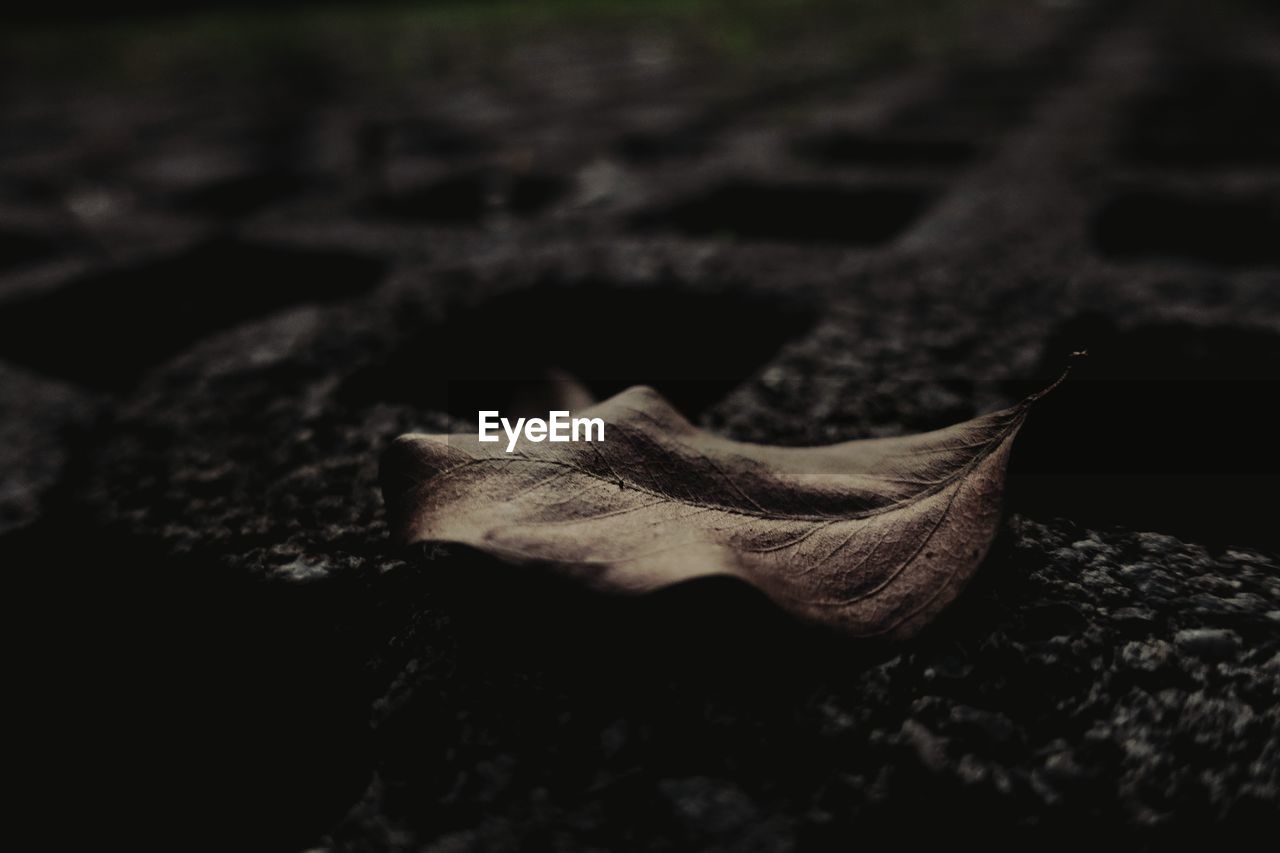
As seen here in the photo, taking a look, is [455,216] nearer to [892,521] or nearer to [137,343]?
[137,343]

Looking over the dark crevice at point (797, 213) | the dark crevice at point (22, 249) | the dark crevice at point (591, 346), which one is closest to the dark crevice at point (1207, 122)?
the dark crevice at point (797, 213)

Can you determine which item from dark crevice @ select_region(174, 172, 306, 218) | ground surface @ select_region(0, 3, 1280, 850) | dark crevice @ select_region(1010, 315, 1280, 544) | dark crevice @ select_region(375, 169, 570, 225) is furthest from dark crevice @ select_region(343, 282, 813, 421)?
dark crevice @ select_region(174, 172, 306, 218)

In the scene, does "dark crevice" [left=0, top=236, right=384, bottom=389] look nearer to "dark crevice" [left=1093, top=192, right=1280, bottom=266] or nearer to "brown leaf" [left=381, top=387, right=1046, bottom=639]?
"brown leaf" [left=381, top=387, right=1046, bottom=639]

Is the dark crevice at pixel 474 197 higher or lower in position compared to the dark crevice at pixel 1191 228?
higher

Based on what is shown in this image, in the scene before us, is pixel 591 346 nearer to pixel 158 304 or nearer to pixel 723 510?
pixel 723 510

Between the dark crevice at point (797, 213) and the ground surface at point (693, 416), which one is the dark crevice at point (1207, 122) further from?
the dark crevice at point (797, 213)

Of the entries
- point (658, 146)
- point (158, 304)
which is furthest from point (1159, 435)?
point (658, 146)

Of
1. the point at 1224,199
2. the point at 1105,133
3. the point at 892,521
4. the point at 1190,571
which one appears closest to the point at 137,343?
the point at 892,521
